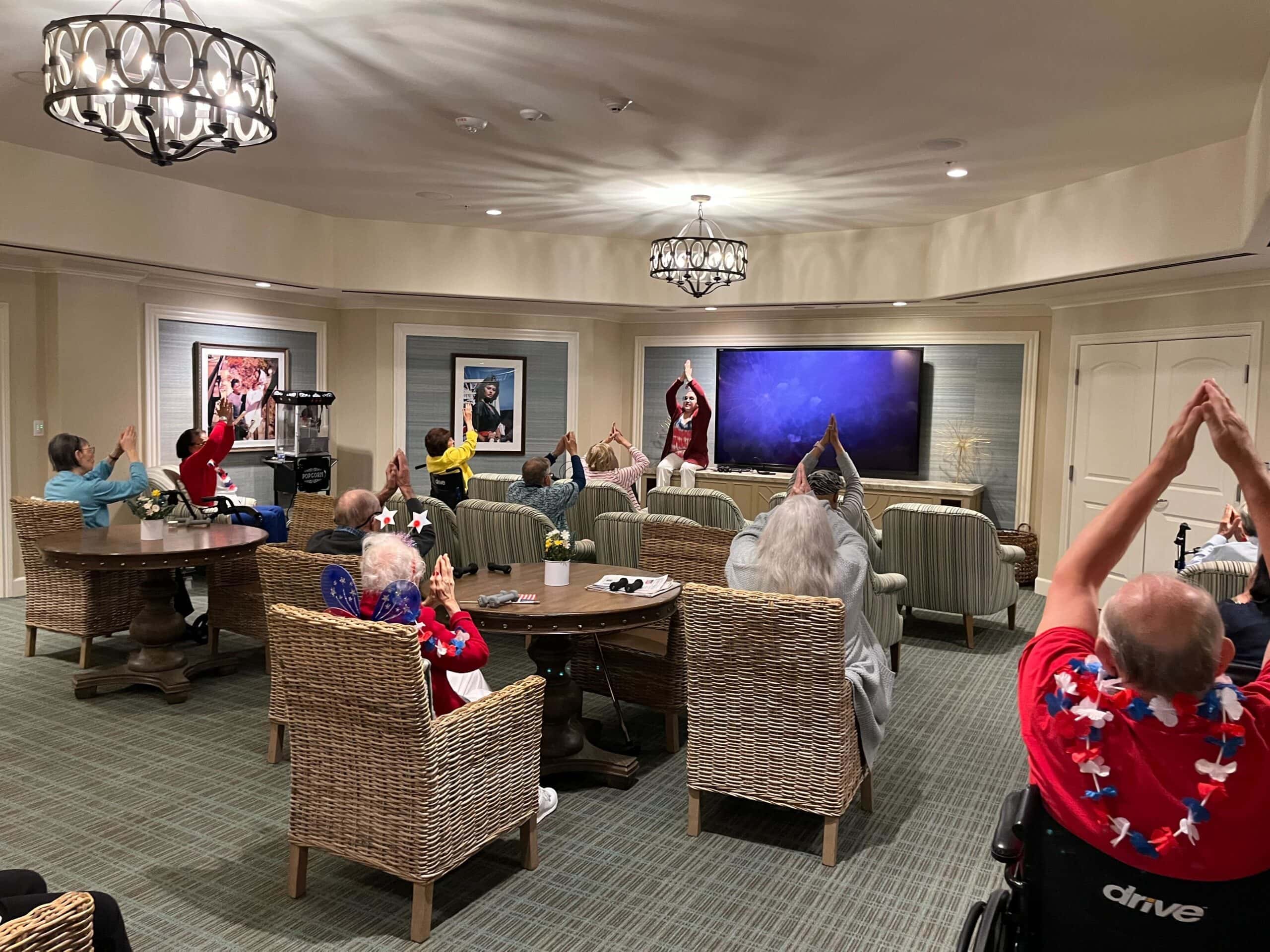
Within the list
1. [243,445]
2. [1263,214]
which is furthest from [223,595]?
[1263,214]

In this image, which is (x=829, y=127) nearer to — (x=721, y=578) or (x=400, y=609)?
(x=721, y=578)

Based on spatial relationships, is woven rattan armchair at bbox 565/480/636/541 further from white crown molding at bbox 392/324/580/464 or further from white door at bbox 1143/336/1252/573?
white door at bbox 1143/336/1252/573

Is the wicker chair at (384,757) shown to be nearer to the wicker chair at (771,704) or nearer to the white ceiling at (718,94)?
the wicker chair at (771,704)

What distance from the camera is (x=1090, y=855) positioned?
1.69 metres

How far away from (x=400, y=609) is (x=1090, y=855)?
6.03 ft

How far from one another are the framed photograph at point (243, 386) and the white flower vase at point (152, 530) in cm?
335

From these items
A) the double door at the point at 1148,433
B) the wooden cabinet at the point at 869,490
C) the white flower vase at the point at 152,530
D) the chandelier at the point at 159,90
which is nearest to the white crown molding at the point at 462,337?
the wooden cabinet at the point at 869,490

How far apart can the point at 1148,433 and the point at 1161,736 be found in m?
6.22

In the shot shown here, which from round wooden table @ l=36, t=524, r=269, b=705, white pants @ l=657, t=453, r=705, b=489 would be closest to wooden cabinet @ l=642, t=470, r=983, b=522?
white pants @ l=657, t=453, r=705, b=489

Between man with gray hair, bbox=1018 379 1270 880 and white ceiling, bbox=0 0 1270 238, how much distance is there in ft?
8.82

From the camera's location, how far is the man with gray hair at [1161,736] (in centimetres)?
154

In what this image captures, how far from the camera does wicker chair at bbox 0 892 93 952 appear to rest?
136 cm

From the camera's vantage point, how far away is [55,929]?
1407mm

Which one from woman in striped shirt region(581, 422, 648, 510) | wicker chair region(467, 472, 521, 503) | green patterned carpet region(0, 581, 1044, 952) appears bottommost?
green patterned carpet region(0, 581, 1044, 952)
